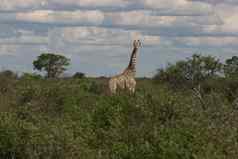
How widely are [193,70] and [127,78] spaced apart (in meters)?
5.92

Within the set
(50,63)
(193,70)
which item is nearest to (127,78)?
(193,70)

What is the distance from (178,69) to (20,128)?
12.2 m

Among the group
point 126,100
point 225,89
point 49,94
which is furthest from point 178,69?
point 126,100

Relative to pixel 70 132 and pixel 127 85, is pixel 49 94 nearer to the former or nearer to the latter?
pixel 127 85

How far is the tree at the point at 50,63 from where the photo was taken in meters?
44.9

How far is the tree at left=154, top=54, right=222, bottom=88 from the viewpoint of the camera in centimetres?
2270

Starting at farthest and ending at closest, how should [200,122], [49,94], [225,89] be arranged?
[225,89] → [49,94] → [200,122]

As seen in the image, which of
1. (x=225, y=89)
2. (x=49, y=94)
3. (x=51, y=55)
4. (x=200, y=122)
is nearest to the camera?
(x=200, y=122)

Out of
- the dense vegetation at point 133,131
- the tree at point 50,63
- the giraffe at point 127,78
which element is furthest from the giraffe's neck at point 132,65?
the tree at point 50,63

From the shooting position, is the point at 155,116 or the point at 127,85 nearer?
the point at 155,116

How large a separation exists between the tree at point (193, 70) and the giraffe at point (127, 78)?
149 inches

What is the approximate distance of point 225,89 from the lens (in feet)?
72.0

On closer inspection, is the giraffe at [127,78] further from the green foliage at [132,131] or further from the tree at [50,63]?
the tree at [50,63]

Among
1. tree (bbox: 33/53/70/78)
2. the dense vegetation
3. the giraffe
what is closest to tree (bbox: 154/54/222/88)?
the giraffe
